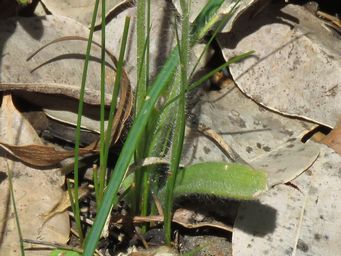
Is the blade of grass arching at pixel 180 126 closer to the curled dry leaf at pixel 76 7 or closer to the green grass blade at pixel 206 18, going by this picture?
the green grass blade at pixel 206 18

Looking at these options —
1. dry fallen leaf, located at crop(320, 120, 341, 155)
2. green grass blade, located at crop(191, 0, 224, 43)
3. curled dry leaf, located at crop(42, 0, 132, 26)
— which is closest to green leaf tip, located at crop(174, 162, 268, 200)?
green grass blade, located at crop(191, 0, 224, 43)

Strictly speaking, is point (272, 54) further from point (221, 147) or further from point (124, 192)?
A: point (124, 192)

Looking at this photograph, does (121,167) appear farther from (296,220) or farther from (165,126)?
(296,220)

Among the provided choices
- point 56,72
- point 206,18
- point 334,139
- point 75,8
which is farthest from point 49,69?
point 334,139

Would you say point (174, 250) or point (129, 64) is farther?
point (129, 64)

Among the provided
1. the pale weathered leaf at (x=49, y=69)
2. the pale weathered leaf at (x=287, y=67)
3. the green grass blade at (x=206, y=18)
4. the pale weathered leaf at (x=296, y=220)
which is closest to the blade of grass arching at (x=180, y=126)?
the green grass blade at (x=206, y=18)

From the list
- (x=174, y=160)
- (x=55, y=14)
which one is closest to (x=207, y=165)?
(x=174, y=160)

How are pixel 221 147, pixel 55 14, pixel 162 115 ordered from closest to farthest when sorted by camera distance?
pixel 162 115 → pixel 221 147 → pixel 55 14
